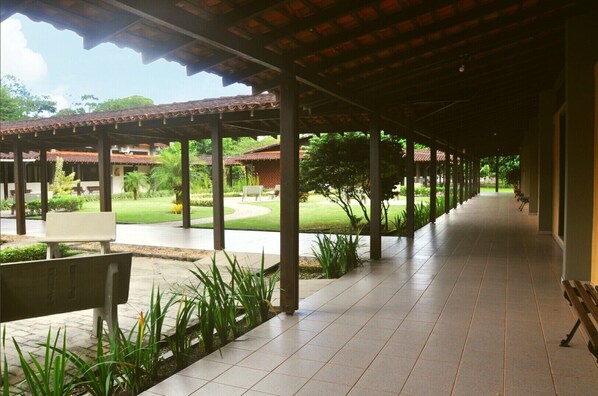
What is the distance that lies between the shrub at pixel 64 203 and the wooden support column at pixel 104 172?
8.50 m

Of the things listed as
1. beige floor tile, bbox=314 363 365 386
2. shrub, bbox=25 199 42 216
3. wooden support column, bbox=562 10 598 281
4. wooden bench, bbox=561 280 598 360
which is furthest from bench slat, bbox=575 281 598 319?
shrub, bbox=25 199 42 216

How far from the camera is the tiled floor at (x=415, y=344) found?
2.94 metres

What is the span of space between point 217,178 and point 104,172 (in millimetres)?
3070

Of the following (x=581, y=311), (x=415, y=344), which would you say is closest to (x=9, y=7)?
(x=415, y=344)

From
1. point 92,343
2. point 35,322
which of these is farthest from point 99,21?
point 35,322

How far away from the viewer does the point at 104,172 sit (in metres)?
10.2

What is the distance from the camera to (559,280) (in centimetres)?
575

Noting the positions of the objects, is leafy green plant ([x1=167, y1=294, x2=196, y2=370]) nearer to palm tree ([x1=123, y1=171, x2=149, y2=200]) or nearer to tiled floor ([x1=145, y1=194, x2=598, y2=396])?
tiled floor ([x1=145, y1=194, x2=598, y2=396])

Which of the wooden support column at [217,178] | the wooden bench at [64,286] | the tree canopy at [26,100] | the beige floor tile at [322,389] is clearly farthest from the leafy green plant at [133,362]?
the tree canopy at [26,100]

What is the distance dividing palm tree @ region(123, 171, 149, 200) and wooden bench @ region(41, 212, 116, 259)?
69.5 ft

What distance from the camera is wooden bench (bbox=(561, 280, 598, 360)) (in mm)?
2695

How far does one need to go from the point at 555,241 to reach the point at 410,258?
3522 millimetres

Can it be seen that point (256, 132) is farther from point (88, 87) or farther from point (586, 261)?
point (88, 87)

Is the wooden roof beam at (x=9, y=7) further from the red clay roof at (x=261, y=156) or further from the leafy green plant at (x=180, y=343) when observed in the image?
the red clay roof at (x=261, y=156)
